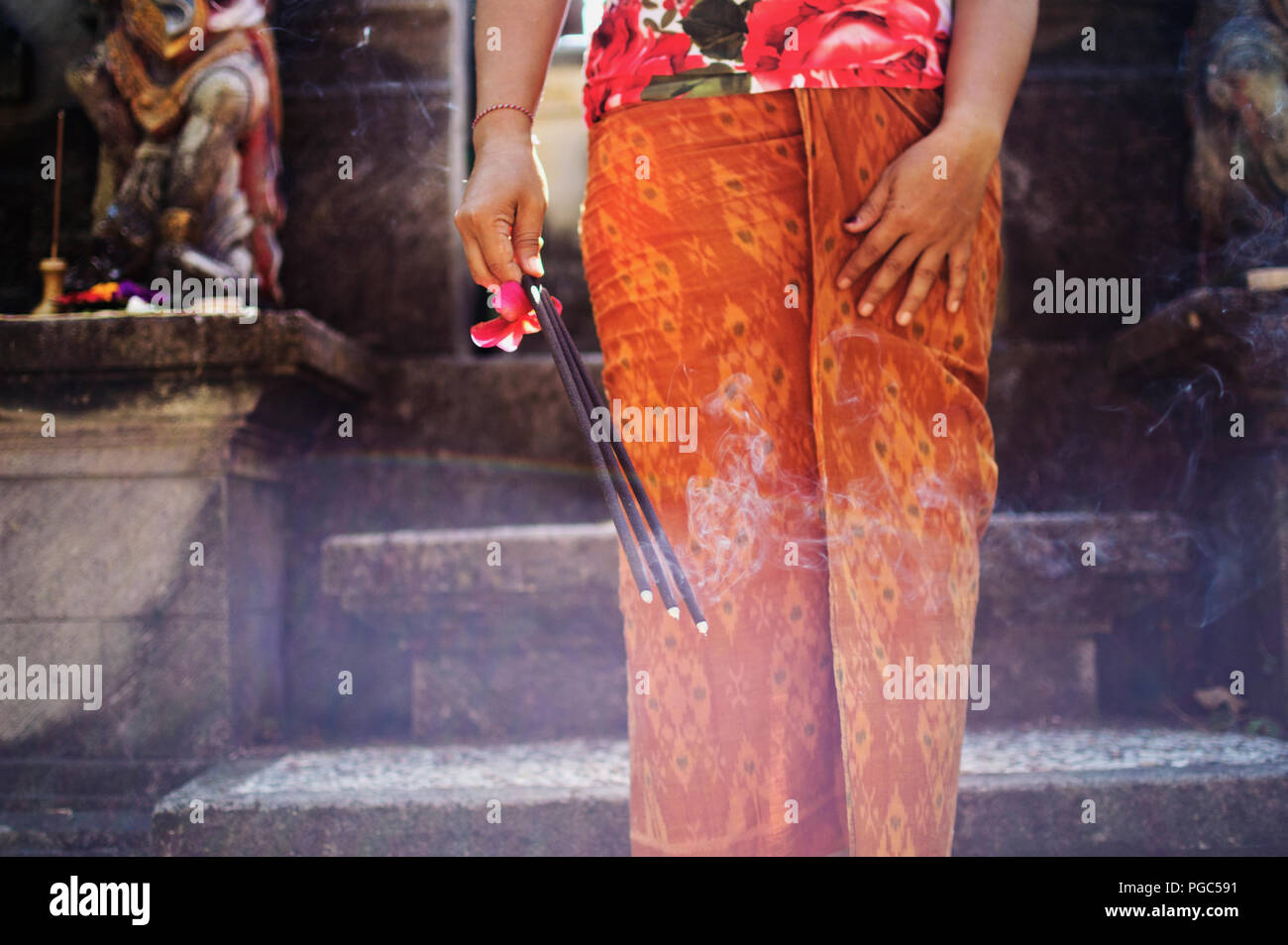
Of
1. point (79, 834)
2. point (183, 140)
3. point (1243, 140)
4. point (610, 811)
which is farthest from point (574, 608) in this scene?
point (1243, 140)

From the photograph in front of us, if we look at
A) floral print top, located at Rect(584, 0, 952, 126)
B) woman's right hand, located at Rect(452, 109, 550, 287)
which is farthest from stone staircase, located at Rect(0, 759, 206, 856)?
→ floral print top, located at Rect(584, 0, 952, 126)

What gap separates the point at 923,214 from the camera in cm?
94

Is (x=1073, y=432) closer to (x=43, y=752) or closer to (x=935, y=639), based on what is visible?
(x=935, y=639)

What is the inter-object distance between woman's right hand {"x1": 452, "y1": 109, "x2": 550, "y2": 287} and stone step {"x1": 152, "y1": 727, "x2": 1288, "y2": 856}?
1338 mm

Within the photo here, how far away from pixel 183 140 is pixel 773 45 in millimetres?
2562

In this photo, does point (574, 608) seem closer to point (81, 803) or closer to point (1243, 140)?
point (81, 803)

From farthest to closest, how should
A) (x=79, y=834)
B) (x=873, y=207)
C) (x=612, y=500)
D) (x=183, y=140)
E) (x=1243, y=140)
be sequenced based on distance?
1. (x=183, y=140)
2. (x=1243, y=140)
3. (x=79, y=834)
4. (x=873, y=207)
5. (x=612, y=500)

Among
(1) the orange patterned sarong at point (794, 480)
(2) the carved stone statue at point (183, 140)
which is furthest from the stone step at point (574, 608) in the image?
(1) the orange patterned sarong at point (794, 480)

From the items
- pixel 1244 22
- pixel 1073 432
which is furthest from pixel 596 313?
pixel 1244 22

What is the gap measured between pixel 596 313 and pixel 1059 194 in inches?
112

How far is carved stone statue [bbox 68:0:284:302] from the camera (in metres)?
2.79

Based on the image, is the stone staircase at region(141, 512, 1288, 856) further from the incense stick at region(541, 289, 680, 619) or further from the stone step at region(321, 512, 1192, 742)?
the incense stick at region(541, 289, 680, 619)

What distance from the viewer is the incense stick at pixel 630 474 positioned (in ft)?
2.85
